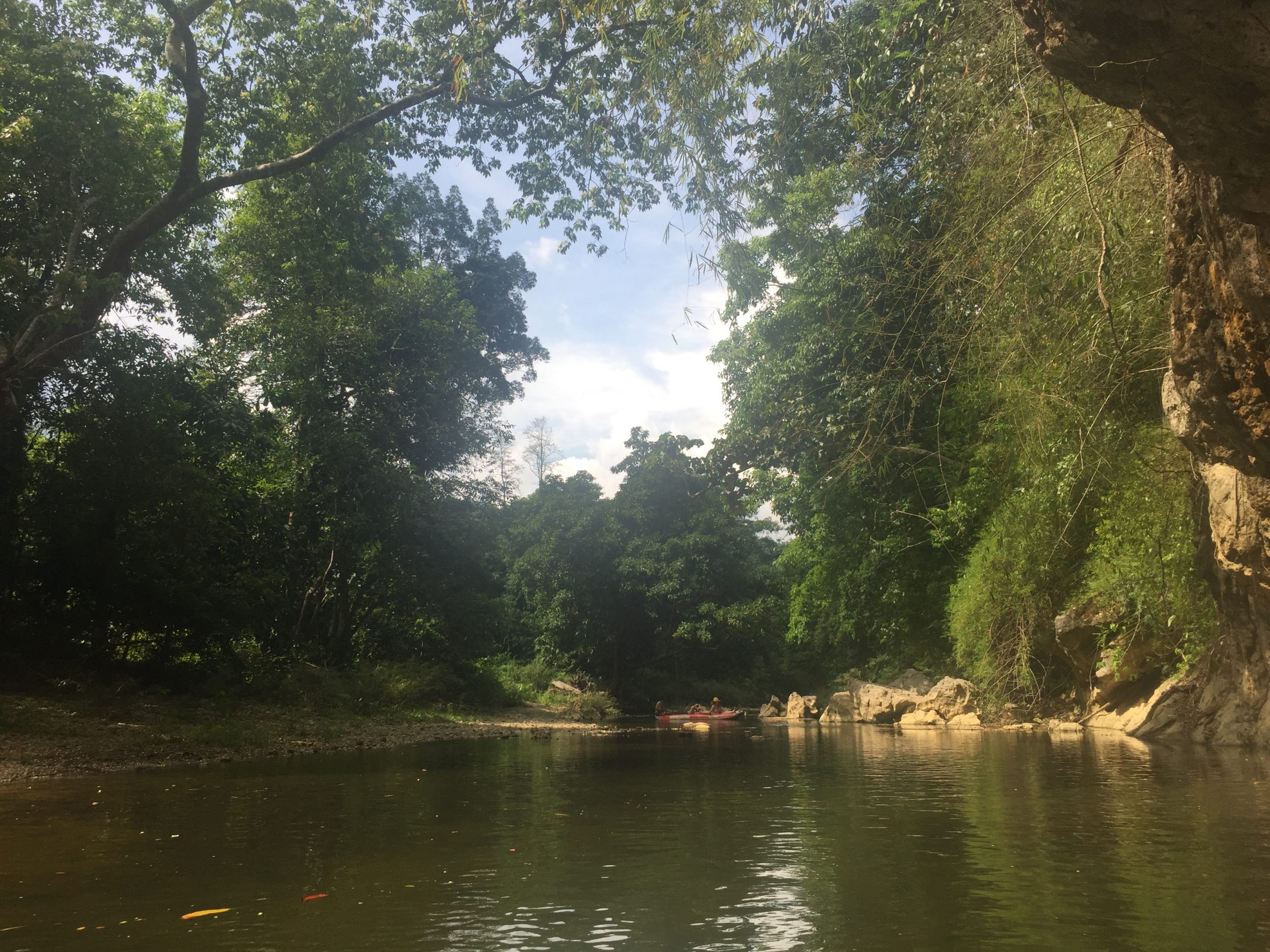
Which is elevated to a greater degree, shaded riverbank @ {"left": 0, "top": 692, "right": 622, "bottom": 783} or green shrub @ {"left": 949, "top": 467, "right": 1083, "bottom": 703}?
green shrub @ {"left": 949, "top": 467, "right": 1083, "bottom": 703}

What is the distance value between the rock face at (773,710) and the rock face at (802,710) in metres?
1.49

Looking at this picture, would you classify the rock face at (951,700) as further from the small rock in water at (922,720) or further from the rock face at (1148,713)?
the rock face at (1148,713)

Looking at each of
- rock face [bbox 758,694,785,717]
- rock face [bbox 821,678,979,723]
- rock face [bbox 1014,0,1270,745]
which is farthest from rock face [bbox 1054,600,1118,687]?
rock face [bbox 758,694,785,717]

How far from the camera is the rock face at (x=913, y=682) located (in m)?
22.7

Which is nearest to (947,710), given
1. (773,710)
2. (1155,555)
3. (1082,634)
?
(1082,634)

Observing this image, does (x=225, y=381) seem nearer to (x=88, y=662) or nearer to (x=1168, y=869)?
(x=88, y=662)

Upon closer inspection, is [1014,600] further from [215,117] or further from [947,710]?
[215,117]

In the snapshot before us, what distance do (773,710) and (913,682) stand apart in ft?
23.8

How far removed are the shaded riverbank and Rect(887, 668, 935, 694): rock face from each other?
1042 centimetres

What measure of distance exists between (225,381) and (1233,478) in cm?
1813

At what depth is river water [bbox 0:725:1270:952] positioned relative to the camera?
3656mm

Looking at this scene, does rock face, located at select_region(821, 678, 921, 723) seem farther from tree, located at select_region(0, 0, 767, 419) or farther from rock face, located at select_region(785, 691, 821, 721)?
tree, located at select_region(0, 0, 767, 419)

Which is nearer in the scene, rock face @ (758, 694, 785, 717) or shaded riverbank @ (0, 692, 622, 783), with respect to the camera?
shaded riverbank @ (0, 692, 622, 783)

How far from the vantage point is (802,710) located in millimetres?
26984
